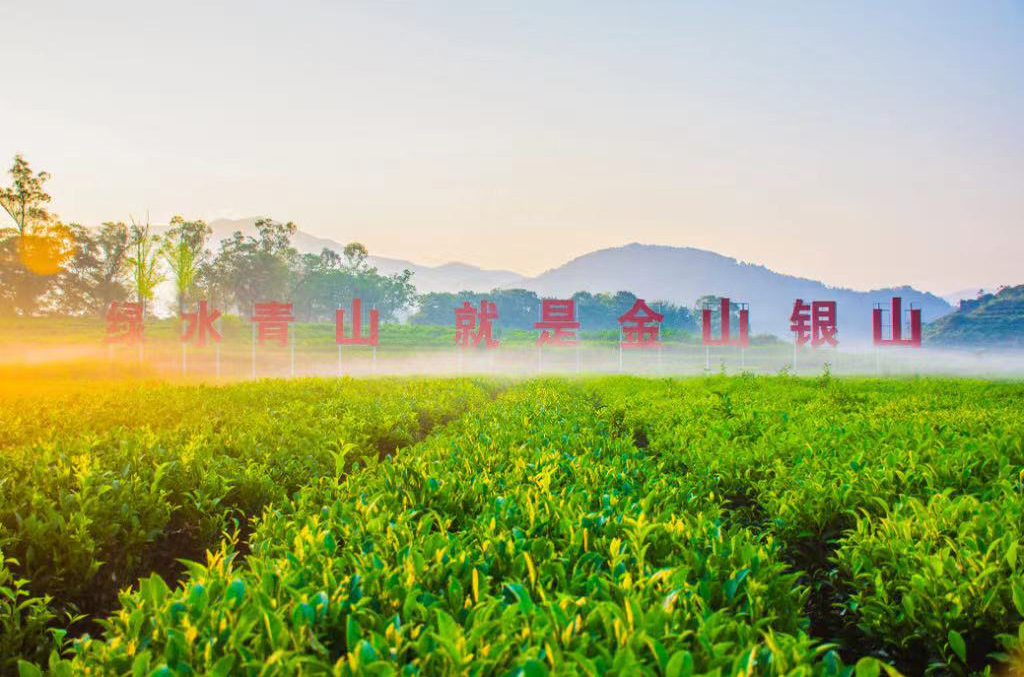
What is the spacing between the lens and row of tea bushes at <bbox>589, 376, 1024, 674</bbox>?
195 cm

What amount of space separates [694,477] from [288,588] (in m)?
2.78

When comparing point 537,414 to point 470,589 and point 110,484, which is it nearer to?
point 110,484

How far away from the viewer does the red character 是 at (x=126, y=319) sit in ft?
69.8

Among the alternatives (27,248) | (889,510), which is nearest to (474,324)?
(889,510)

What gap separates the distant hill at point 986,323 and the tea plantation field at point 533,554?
75.6 m

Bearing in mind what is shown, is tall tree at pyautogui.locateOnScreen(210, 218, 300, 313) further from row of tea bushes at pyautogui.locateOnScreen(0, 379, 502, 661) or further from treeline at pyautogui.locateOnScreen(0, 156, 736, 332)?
row of tea bushes at pyautogui.locateOnScreen(0, 379, 502, 661)

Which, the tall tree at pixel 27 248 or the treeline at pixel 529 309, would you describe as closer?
the tall tree at pixel 27 248

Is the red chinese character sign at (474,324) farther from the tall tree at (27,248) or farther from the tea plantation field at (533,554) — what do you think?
the tall tree at (27,248)

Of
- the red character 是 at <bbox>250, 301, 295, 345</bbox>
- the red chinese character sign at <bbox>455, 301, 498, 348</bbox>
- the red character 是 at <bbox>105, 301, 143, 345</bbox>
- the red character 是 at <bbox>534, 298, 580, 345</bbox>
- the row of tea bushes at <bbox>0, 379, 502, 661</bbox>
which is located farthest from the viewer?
the red character 是 at <bbox>534, 298, 580, 345</bbox>

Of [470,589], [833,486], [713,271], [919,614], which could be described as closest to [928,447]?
[833,486]

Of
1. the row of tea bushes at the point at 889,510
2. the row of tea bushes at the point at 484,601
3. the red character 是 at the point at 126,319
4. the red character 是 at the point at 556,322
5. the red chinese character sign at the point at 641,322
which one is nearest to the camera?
the row of tea bushes at the point at 484,601

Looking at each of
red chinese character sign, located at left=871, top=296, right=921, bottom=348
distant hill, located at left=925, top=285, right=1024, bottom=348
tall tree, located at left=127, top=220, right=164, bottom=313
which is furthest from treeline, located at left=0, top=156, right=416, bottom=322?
distant hill, located at left=925, top=285, right=1024, bottom=348

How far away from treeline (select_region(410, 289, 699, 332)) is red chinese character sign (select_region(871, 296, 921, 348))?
35.5 meters

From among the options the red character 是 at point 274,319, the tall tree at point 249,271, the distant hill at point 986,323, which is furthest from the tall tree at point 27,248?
the distant hill at point 986,323
